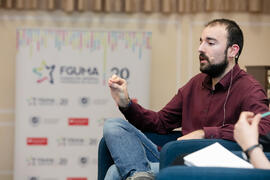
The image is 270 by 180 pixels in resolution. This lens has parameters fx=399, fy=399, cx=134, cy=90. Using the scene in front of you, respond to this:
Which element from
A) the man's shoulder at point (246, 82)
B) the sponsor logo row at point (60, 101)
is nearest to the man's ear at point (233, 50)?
the man's shoulder at point (246, 82)

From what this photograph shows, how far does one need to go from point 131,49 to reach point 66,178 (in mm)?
1292

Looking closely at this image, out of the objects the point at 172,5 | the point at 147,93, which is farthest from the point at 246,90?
the point at 172,5

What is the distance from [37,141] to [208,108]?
1.75 meters

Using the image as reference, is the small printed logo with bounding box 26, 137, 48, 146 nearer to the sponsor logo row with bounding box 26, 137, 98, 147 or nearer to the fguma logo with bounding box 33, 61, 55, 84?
the sponsor logo row with bounding box 26, 137, 98, 147

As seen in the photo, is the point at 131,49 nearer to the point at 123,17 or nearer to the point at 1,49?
the point at 123,17

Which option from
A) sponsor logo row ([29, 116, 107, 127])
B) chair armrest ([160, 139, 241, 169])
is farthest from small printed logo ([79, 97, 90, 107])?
chair armrest ([160, 139, 241, 169])

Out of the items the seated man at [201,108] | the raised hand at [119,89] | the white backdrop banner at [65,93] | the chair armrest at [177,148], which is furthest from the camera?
the white backdrop banner at [65,93]

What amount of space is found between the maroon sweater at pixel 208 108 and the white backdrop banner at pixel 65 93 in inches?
39.5

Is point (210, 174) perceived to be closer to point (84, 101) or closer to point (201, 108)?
point (201, 108)

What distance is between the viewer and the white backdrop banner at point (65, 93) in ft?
11.6

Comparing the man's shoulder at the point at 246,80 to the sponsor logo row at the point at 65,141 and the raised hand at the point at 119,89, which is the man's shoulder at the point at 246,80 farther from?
the sponsor logo row at the point at 65,141

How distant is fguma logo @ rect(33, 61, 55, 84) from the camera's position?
3.54 m

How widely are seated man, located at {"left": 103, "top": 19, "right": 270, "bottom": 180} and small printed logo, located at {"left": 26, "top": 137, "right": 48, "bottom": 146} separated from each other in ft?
4.14

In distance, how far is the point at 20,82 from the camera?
3545 millimetres
